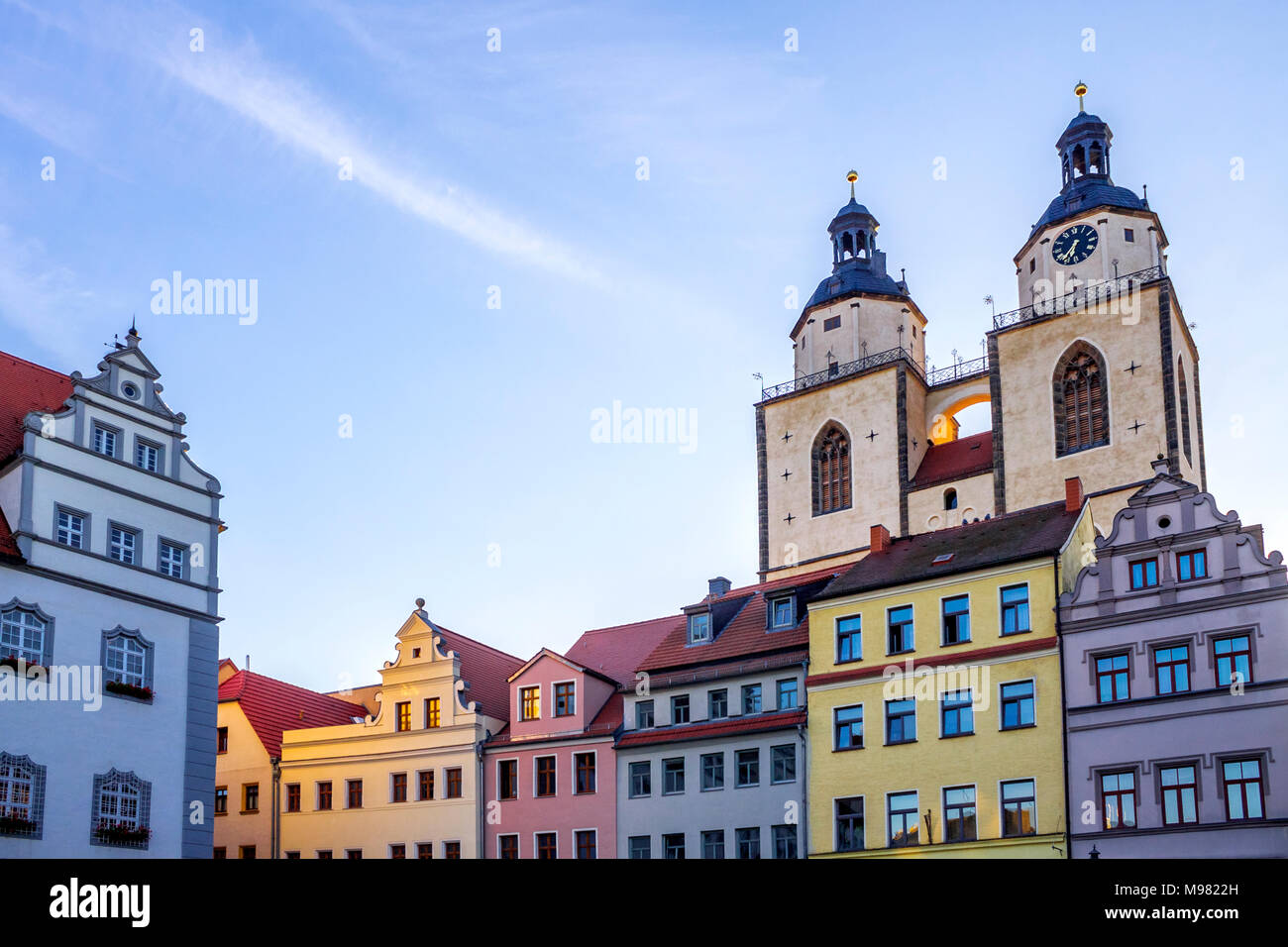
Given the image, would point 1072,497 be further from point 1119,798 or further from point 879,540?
point 1119,798

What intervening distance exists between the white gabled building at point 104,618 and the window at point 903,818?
19.2 meters

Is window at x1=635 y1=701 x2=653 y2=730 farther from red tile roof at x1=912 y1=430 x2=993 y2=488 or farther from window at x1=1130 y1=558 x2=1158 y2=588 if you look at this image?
red tile roof at x1=912 y1=430 x2=993 y2=488

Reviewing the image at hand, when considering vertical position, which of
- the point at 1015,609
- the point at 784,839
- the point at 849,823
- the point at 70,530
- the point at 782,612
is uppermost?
the point at 70,530

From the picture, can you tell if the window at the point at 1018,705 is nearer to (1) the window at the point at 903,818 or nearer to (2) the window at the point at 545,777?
(1) the window at the point at 903,818

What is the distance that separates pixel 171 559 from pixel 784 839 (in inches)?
784

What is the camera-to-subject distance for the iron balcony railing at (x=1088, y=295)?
78562mm

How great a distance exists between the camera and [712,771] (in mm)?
49469

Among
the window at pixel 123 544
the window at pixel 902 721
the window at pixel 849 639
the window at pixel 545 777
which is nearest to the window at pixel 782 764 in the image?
the window at pixel 849 639

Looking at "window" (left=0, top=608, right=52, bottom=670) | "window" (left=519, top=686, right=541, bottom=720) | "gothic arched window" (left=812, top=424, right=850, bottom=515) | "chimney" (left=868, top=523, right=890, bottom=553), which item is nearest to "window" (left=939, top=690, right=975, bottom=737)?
"chimney" (left=868, top=523, right=890, bottom=553)

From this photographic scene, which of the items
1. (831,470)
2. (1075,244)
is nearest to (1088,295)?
(1075,244)

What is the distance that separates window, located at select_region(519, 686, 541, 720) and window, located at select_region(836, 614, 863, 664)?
11.5 m

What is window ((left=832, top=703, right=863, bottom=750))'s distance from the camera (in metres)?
46.7

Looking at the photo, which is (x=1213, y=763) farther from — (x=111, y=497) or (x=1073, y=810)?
(x=111, y=497)
